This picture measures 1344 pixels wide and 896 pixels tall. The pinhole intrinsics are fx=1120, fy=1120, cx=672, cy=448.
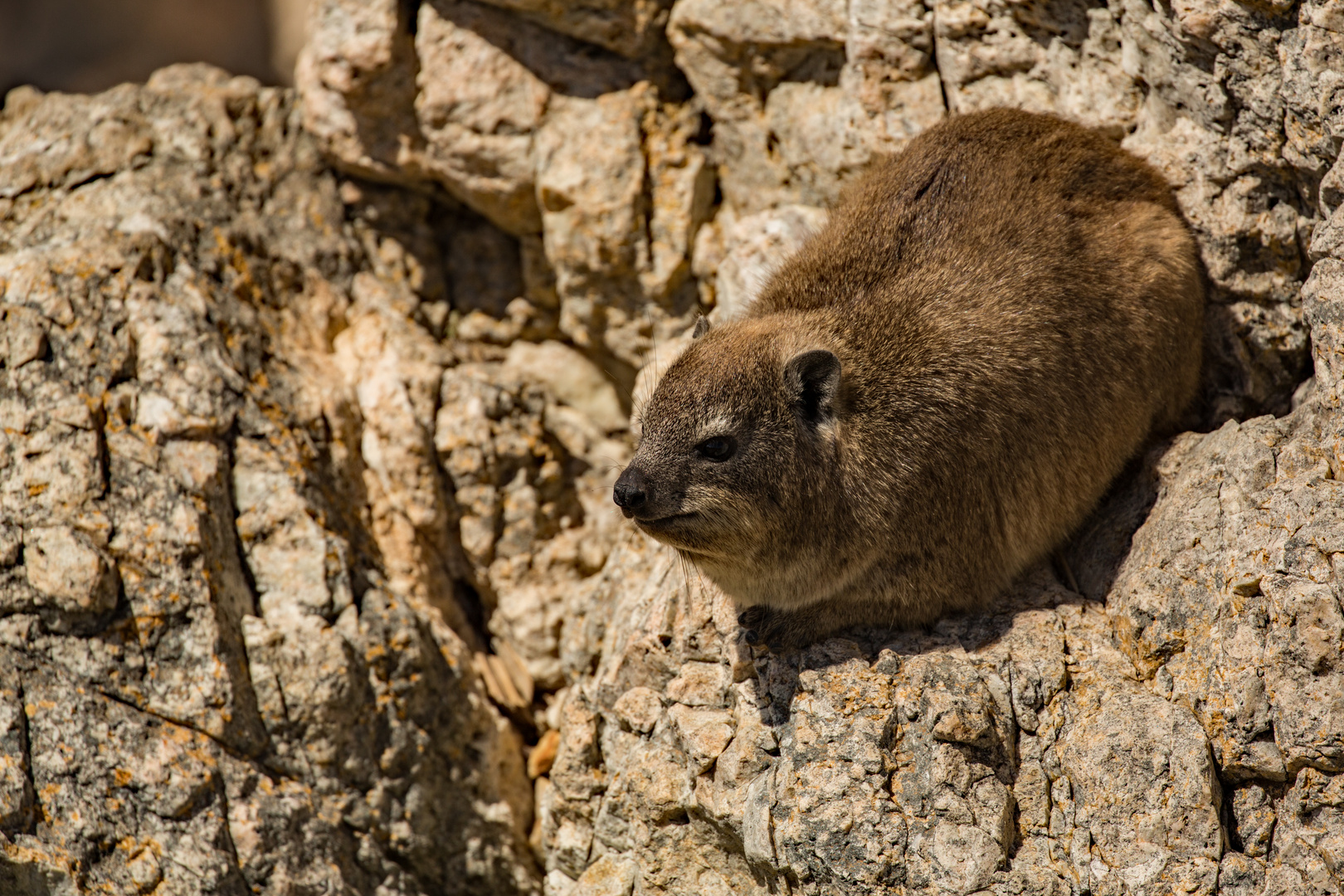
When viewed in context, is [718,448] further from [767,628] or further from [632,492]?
[767,628]

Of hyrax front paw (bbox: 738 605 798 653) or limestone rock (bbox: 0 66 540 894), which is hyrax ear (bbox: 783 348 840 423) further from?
limestone rock (bbox: 0 66 540 894)

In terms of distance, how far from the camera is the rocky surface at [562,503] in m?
5.30

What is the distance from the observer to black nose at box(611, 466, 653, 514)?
5426 millimetres

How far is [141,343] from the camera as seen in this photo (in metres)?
7.04

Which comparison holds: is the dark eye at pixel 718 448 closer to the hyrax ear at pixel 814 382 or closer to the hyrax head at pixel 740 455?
the hyrax head at pixel 740 455

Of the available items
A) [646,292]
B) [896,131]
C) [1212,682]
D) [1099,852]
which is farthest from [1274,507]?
[646,292]

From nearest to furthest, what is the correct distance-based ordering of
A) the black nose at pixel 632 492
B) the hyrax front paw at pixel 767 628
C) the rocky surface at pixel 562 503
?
the rocky surface at pixel 562 503
the black nose at pixel 632 492
the hyrax front paw at pixel 767 628

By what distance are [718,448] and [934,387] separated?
1.21 metres

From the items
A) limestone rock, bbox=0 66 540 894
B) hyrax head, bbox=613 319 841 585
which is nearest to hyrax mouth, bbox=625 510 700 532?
hyrax head, bbox=613 319 841 585

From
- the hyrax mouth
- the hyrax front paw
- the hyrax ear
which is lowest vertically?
the hyrax front paw

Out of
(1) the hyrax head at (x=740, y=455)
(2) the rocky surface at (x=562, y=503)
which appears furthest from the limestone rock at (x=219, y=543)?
(1) the hyrax head at (x=740, y=455)

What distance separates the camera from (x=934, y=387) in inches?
230

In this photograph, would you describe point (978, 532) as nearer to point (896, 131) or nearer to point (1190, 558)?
point (1190, 558)

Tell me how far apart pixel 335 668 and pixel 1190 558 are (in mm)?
4873
